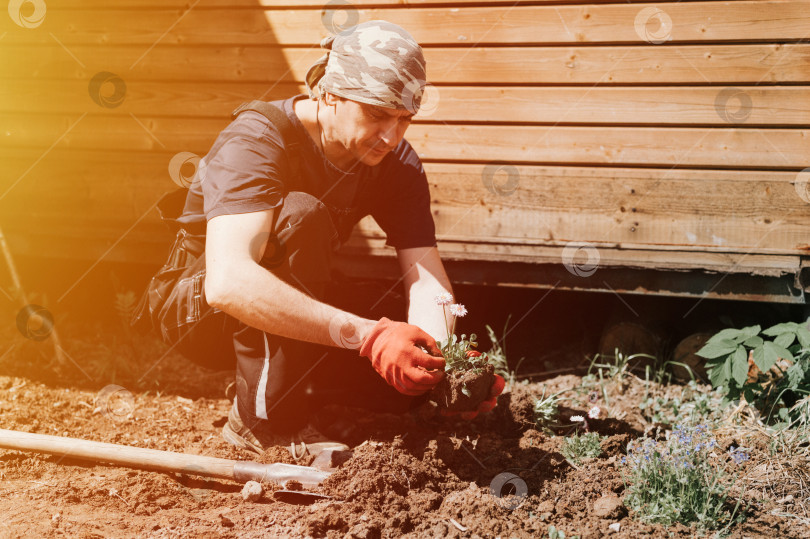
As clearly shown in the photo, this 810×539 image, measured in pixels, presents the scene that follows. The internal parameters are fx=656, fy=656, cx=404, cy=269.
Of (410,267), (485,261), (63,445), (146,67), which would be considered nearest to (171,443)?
(63,445)

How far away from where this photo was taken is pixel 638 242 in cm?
389

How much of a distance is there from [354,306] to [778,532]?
6.72ft

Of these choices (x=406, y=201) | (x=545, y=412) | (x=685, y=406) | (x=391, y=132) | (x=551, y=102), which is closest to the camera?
(x=391, y=132)

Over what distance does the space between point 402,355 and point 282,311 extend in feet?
1.67

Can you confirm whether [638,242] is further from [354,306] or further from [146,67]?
[146,67]

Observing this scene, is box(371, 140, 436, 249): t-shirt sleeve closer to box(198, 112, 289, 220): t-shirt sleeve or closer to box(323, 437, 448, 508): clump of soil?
box(198, 112, 289, 220): t-shirt sleeve

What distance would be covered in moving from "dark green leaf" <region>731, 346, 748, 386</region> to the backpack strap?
7.41ft

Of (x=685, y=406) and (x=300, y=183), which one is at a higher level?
(x=300, y=183)

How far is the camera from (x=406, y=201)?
10.9 ft

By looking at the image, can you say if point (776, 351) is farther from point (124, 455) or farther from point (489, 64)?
point (124, 455)

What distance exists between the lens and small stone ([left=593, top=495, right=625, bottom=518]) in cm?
247

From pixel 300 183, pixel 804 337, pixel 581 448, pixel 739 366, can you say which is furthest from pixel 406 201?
Answer: pixel 804 337

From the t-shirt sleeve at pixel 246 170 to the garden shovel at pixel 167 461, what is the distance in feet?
3.32

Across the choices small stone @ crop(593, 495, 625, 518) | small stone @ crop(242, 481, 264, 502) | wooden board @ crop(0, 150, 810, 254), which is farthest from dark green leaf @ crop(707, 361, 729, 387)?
small stone @ crop(242, 481, 264, 502)
